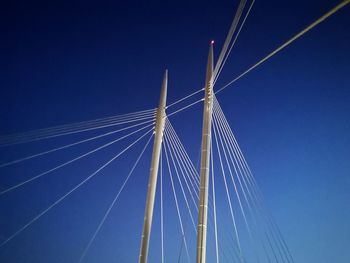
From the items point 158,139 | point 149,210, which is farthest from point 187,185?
point 158,139

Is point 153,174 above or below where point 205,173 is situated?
above

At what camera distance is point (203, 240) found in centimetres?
1160

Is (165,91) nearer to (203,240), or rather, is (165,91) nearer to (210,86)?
(210,86)

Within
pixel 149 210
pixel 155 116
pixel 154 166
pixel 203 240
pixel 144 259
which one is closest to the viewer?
pixel 203 240

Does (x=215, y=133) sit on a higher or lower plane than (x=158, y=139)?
lower

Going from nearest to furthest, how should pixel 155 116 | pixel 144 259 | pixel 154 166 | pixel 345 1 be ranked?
1. pixel 345 1
2. pixel 144 259
3. pixel 154 166
4. pixel 155 116

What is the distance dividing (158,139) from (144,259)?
252 inches

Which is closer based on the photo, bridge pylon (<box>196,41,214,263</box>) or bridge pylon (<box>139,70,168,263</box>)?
bridge pylon (<box>196,41,214,263</box>)

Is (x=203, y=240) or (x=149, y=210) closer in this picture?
(x=203, y=240)

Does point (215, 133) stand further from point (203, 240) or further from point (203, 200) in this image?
point (203, 240)

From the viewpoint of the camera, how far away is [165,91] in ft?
68.4

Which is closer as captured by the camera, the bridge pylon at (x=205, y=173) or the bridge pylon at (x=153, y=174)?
the bridge pylon at (x=205, y=173)

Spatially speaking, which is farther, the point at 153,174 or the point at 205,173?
the point at 153,174

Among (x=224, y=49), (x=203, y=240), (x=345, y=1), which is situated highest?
(x=224, y=49)
